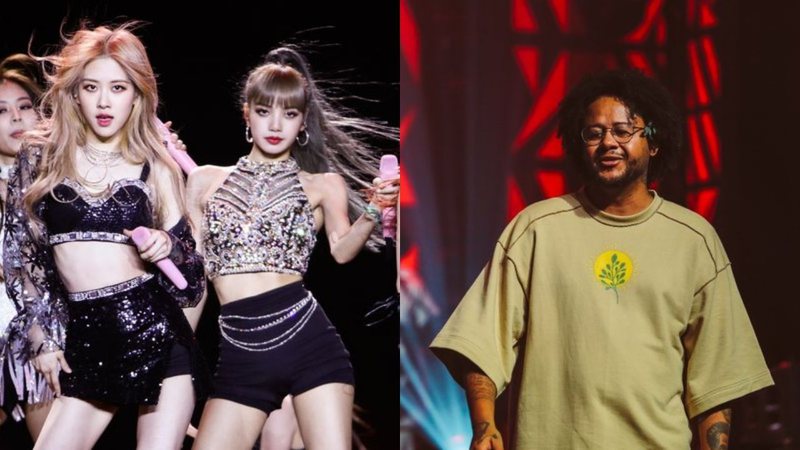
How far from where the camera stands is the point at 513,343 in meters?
4.04

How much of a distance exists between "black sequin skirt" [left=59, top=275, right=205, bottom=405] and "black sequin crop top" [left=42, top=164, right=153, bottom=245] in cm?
18

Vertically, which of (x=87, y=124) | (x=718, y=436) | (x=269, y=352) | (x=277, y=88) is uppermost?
(x=277, y=88)

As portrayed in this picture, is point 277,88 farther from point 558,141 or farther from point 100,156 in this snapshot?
point 558,141

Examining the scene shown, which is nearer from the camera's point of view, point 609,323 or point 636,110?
point 609,323

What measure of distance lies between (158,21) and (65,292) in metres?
1.08

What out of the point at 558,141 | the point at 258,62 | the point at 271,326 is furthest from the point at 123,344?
the point at 558,141

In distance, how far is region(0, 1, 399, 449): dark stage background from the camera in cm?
426

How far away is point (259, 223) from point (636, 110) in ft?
4.54

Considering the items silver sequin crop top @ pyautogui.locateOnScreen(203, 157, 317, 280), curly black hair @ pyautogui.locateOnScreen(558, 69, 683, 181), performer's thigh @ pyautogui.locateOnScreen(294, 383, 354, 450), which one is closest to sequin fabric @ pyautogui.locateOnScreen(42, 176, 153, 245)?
silver sequin crop top @ pyautogui.locateOnScreen(203, 157, 317, 280)

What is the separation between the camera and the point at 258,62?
4297 millimetres

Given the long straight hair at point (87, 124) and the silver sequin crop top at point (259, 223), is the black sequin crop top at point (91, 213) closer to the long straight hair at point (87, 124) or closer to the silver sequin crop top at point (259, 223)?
the long straight hair at point (87, 124)

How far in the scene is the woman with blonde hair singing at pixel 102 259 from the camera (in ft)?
12.6

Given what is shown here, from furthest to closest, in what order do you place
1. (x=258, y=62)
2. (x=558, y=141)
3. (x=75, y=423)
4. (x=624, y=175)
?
(x=558, y=141) → (x=258, y=62) → (x=624, y=175) → (x=75, y=423)

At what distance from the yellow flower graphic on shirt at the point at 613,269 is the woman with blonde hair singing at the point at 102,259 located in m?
1.37
